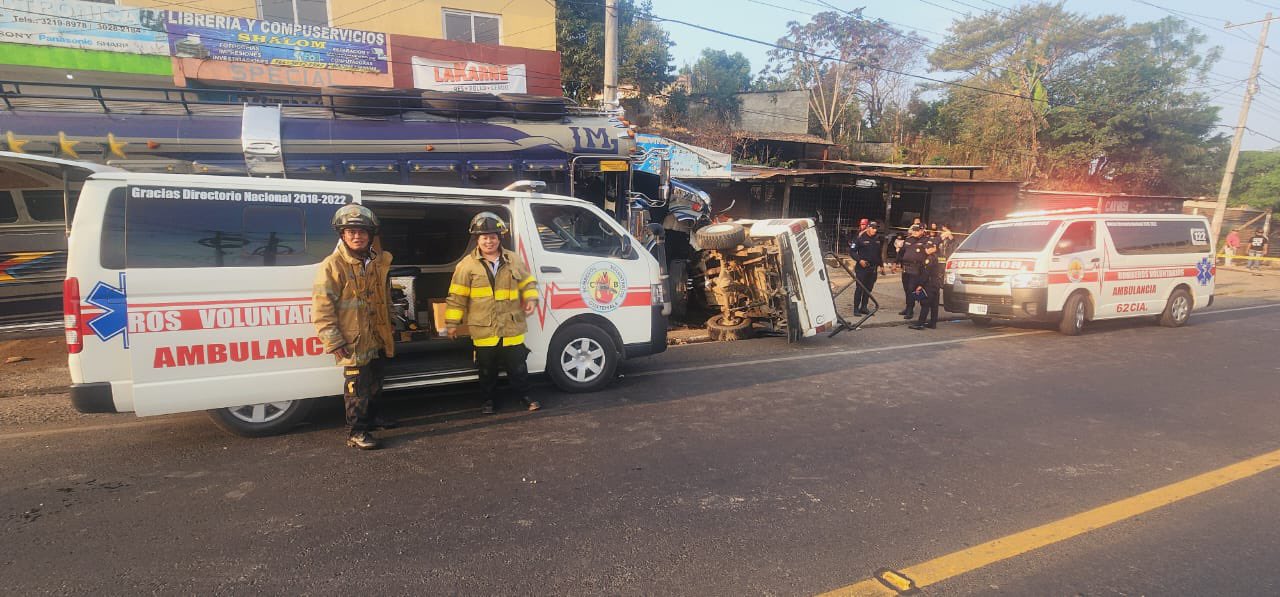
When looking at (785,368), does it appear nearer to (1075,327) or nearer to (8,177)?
(1075,327)

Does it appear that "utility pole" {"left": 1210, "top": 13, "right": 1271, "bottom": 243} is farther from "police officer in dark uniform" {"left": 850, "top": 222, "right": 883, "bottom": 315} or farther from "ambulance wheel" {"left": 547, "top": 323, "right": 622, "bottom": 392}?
"ambulance wheel" {"left": 547, "top": 323, "right": 622, "bottom": 392}

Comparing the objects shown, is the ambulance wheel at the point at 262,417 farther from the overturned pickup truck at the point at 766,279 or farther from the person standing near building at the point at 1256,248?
the person standing near building at the point at 1256,248

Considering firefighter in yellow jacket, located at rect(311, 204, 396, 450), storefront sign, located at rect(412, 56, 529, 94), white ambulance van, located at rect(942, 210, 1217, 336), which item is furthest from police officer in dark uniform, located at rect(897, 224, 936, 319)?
storefront sign, located at rect(412, 56, 529, 94)

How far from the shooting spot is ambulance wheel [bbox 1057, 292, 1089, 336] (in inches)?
335

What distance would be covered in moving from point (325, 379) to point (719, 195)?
52.2 feet

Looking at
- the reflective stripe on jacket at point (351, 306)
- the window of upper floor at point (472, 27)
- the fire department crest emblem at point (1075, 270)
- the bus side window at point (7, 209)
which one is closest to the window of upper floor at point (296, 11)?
the window of upper floor at point (472, 27)

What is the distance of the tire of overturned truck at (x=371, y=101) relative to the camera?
7.83m

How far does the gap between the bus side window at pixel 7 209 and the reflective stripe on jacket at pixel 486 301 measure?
245 inches

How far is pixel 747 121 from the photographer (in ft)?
111

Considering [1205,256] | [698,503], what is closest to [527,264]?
[698,503]

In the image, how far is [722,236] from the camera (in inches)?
300

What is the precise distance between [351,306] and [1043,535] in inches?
167

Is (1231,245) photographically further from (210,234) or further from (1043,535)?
(210,234)

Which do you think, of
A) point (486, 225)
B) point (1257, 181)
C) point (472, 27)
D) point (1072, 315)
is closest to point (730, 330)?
point (486, 225)
